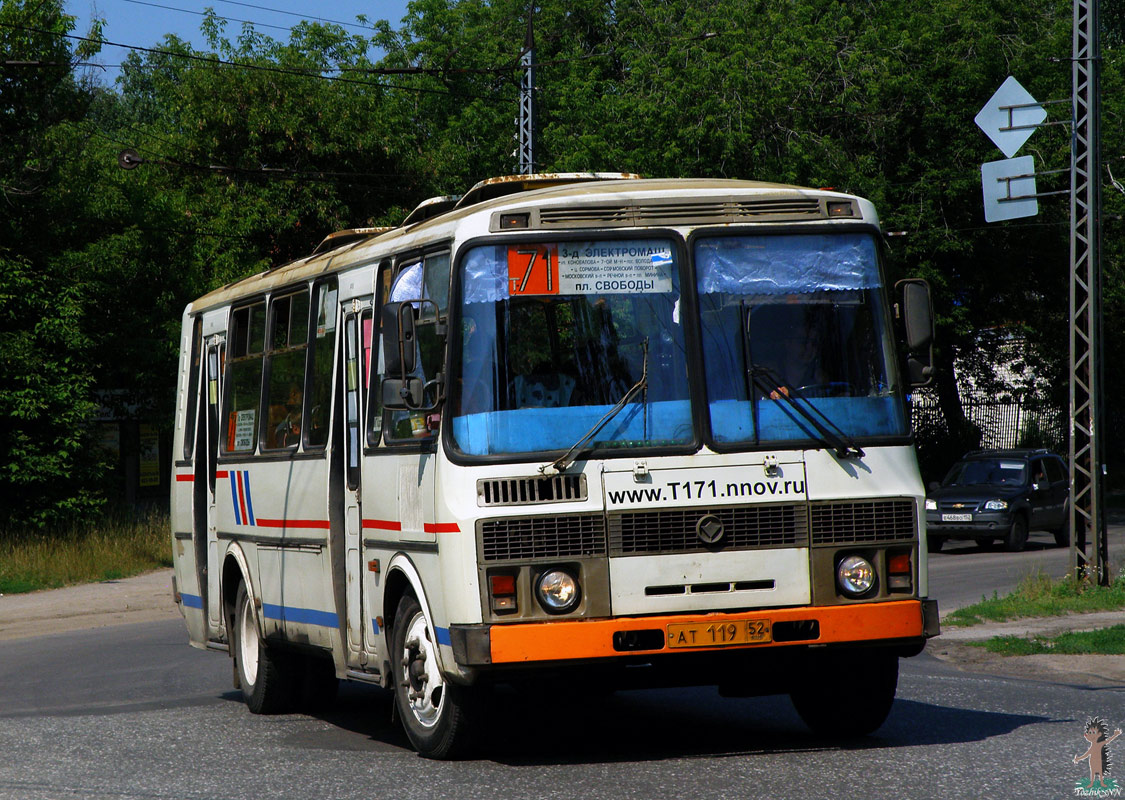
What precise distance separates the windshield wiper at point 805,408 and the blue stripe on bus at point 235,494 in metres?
4.81

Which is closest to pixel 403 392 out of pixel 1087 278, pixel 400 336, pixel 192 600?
pixel 400 336

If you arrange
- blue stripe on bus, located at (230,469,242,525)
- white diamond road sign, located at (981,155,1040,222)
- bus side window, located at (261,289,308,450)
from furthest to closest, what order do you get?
white diamond road sign, located at (981,155,1040,222), blue stripe on bus, located at (230,469,242,525), bus side window, located at (261,289,308,450)

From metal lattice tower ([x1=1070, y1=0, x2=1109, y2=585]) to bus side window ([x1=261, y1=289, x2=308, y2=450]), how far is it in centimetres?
921

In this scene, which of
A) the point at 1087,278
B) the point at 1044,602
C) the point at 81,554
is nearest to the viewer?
the point at 1044,602

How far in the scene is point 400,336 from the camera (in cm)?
813

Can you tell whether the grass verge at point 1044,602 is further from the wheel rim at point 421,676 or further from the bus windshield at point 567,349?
the bus windshield at point 567,349

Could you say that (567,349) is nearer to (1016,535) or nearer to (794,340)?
(794,340)

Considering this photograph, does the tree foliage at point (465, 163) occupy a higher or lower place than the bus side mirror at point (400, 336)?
higher

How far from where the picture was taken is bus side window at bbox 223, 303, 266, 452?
11555 millimetres

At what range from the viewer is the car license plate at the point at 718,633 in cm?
793

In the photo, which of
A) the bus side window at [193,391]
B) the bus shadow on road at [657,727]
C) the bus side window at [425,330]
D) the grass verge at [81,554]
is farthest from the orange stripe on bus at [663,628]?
the grass verge at [81,554]

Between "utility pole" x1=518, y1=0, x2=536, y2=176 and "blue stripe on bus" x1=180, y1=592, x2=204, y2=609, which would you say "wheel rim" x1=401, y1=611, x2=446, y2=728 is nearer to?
"blue stripe on bus" x1=180, y1=592, x2=204, y2=609

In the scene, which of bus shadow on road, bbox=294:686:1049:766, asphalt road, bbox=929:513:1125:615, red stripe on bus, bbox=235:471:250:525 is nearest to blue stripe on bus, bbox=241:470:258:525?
red stripe on bus, bbox=235:471:250:525

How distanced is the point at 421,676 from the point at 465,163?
116 feet
